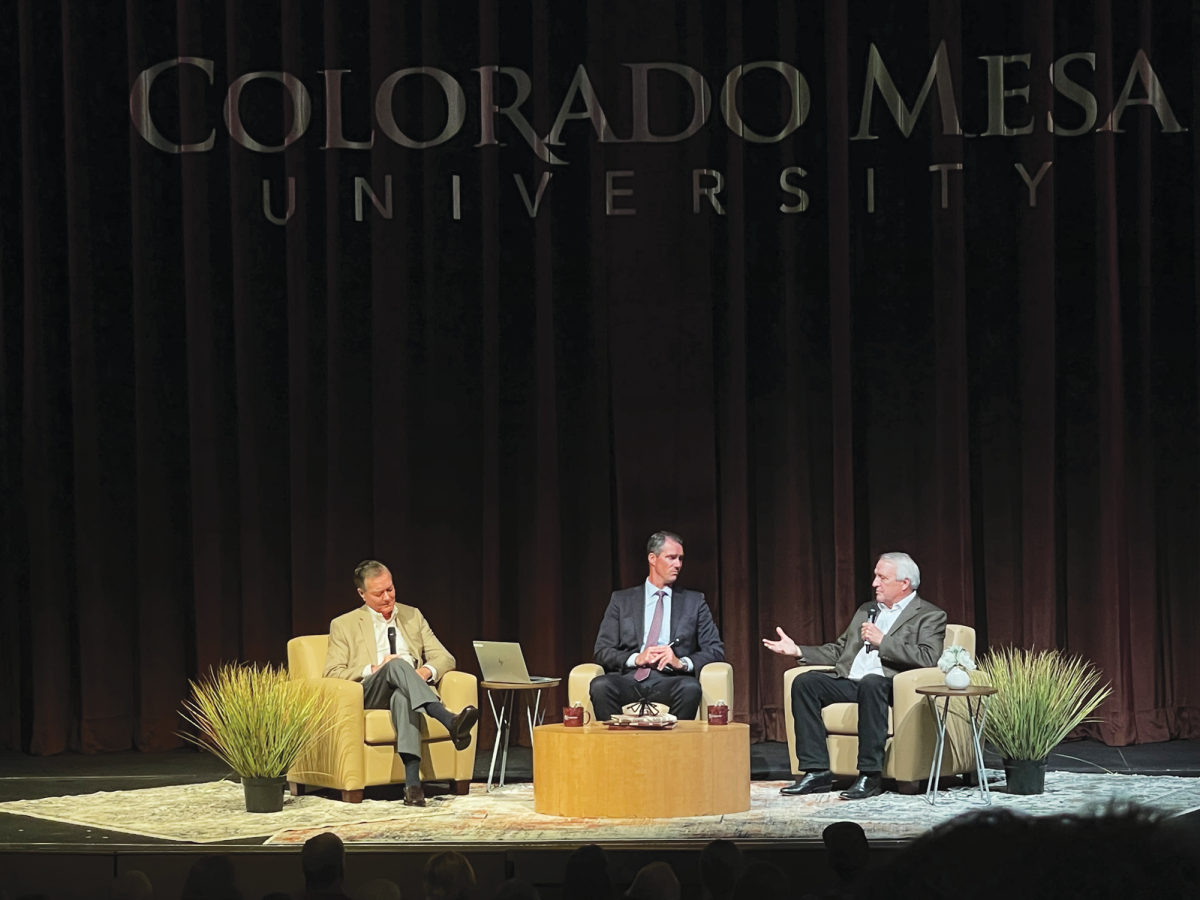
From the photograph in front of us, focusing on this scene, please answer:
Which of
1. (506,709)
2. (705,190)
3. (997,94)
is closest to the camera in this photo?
(506,709)

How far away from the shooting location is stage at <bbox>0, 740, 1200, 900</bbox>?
3.99 metres

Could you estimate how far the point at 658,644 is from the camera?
20.3 ft

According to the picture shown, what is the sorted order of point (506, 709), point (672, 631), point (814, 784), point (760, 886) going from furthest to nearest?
1. point (506, 709)
2. point (672, 631)
3. point (814, 784)
4. point (760, 886)

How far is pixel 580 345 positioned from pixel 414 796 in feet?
8.03

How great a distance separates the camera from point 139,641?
723 centimetres

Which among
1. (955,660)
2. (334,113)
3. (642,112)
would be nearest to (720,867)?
(955,660)

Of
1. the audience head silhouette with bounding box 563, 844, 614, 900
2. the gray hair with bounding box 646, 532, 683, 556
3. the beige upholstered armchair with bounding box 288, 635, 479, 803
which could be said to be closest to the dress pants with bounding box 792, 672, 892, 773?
the gray hair with bounding box 646, 532, 683, 556

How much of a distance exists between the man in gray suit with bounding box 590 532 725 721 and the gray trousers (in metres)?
0.69

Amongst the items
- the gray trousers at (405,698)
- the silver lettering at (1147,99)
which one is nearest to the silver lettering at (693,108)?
the silver lettering at (1147,99)

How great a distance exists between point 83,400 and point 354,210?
5.02 ft

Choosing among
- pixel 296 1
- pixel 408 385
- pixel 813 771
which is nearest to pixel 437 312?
pixel 408 385

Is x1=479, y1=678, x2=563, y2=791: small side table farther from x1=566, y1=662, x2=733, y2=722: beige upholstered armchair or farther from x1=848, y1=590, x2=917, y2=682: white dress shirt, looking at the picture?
x1=848, y1=590, x2=917, y2=682: white dress shirt

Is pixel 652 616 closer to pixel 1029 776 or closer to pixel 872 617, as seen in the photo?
pixel 872 617

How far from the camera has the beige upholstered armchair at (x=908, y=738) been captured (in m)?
5.60
